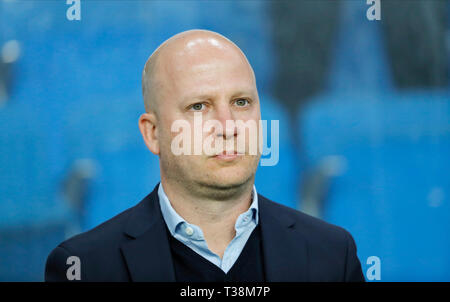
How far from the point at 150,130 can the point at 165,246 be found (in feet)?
1.53

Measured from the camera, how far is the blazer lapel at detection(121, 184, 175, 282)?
1964 mm

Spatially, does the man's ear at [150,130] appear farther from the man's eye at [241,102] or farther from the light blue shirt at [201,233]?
the man's eye at [241,102]

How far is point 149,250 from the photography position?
6.56 feet

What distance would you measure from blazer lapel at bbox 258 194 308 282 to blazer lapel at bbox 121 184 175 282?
375mm

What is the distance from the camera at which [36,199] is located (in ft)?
8.60

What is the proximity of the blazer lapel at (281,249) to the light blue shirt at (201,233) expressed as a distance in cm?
6

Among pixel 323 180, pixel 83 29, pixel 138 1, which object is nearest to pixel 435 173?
pixel 323 180

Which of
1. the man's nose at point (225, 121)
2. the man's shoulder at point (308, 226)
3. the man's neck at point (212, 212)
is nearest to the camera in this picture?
the man's nose at point (225, 121)

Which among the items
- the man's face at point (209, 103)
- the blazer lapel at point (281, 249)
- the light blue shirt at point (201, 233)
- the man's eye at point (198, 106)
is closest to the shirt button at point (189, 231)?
the light blue shirt at point (201, 233)

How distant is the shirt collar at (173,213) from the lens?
204 centimetres

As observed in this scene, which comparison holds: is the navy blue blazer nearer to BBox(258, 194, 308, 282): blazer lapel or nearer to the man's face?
BBox(258, 194, 308, 282): blazer lapel

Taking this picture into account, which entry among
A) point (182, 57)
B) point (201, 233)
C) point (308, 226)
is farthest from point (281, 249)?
point (182, 57)

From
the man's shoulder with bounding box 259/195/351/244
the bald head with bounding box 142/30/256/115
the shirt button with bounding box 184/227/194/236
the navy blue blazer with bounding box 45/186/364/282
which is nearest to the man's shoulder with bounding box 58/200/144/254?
the navy blue blazer with bounding box 45/186/364/282

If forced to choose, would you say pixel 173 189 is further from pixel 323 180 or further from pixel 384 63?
pixel 384 63
